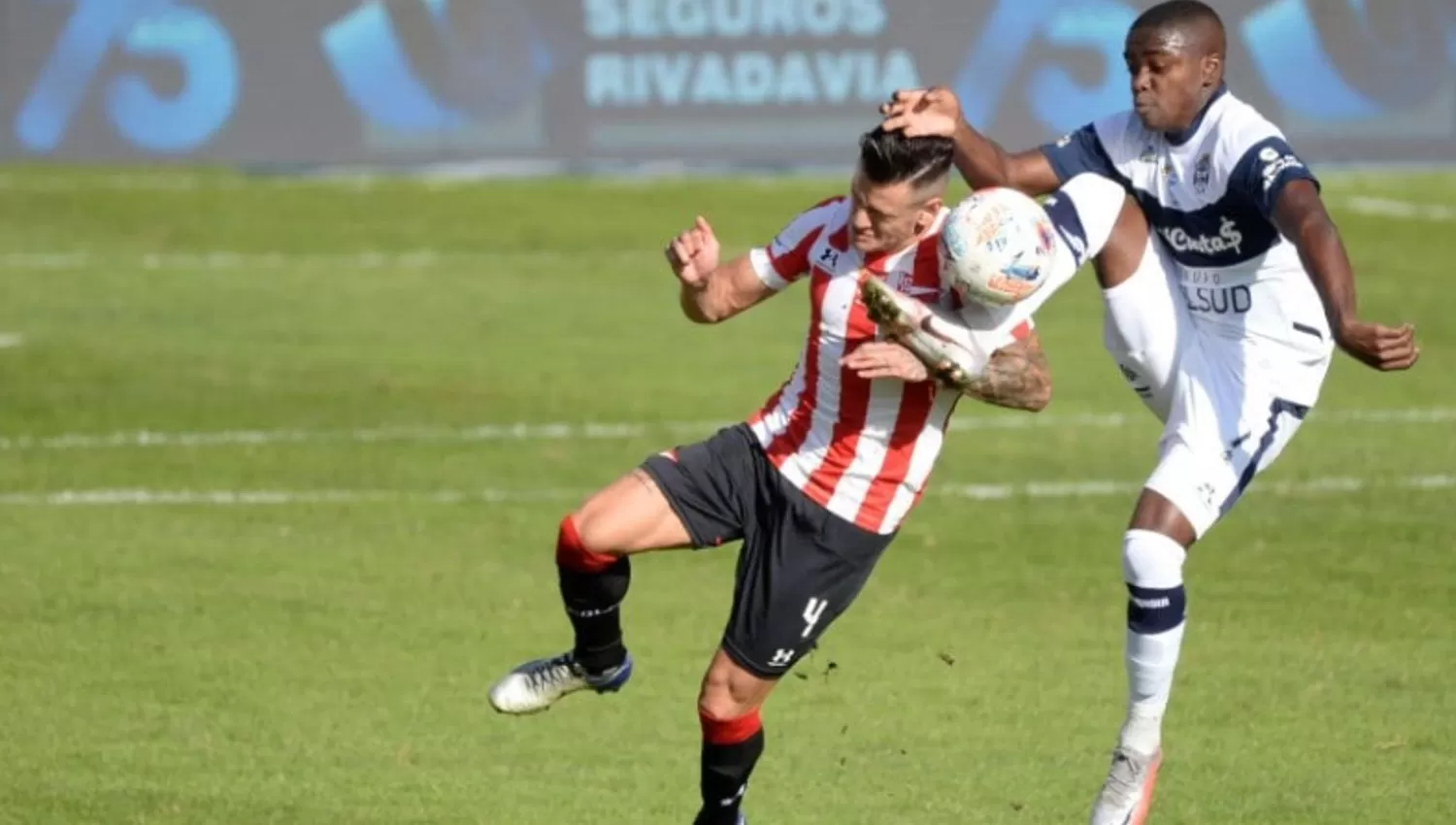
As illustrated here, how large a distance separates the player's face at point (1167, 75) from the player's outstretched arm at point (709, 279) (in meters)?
1.63

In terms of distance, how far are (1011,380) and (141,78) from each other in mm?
18533

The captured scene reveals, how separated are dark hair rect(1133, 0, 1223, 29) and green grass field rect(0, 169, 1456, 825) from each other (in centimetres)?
249

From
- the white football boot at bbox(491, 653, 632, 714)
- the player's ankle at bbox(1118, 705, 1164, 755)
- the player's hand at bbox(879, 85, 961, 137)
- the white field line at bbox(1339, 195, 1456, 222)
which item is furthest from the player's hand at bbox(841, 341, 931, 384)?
the white field line at bbox(1339, 195, 1456, 222)

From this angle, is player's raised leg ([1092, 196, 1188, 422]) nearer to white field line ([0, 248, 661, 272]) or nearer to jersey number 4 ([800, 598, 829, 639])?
jersey number 4 ([800, 598, 829, 639])

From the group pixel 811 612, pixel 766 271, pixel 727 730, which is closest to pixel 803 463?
pixel 811 612

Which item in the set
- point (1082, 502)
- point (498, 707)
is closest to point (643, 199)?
point (1082, 502)

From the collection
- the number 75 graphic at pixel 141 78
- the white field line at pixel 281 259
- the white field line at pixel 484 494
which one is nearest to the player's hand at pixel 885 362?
the white field line at pixel 484 494

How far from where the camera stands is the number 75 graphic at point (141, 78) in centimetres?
2523

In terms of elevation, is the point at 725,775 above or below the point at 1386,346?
below

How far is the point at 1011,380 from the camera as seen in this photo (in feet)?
27.4

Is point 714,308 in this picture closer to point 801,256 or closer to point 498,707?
point 801,256

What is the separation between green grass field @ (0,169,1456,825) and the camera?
1001 centimetres

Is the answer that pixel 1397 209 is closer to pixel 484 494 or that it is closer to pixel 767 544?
pixel 484 494

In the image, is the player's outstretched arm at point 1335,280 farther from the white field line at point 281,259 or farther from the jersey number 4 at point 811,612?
the white field line at point 281,259
